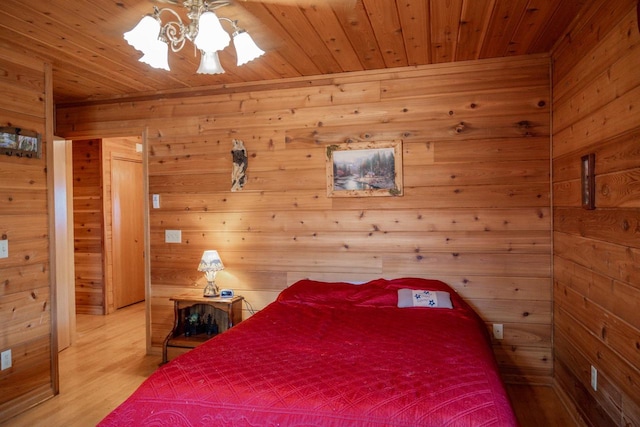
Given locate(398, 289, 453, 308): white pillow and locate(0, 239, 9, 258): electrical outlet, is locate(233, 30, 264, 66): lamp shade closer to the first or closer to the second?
locate(398, 289, 453, 308): white pillow

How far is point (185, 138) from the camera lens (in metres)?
3.70

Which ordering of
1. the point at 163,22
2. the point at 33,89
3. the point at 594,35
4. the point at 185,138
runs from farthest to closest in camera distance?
1. the point at 185,138
2. the point at 33,89
3. the point at 163,22
4. the point at 594,35

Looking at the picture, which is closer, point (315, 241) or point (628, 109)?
point (628, 109)

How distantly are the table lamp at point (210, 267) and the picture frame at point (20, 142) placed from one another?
1.38 meters

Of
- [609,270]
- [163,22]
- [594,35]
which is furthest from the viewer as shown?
[163,22]

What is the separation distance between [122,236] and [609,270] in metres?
5.33

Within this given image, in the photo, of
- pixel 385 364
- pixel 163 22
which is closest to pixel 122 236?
pixel 163 22

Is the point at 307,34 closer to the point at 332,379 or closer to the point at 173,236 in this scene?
the point at 332,379

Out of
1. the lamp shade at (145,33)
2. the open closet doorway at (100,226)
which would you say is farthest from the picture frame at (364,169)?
the open closet doorway at (100,226)

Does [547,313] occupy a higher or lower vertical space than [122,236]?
lower

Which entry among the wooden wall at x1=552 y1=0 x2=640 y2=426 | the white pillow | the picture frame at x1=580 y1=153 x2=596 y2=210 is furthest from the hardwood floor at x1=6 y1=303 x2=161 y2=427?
the picture frame at x1=580 y1=153 x2=596 y2=210

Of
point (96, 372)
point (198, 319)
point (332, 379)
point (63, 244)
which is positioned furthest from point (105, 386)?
point (332, 379)

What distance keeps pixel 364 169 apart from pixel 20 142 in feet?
7.86

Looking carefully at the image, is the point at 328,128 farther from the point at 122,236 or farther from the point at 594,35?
the point at 122,236
